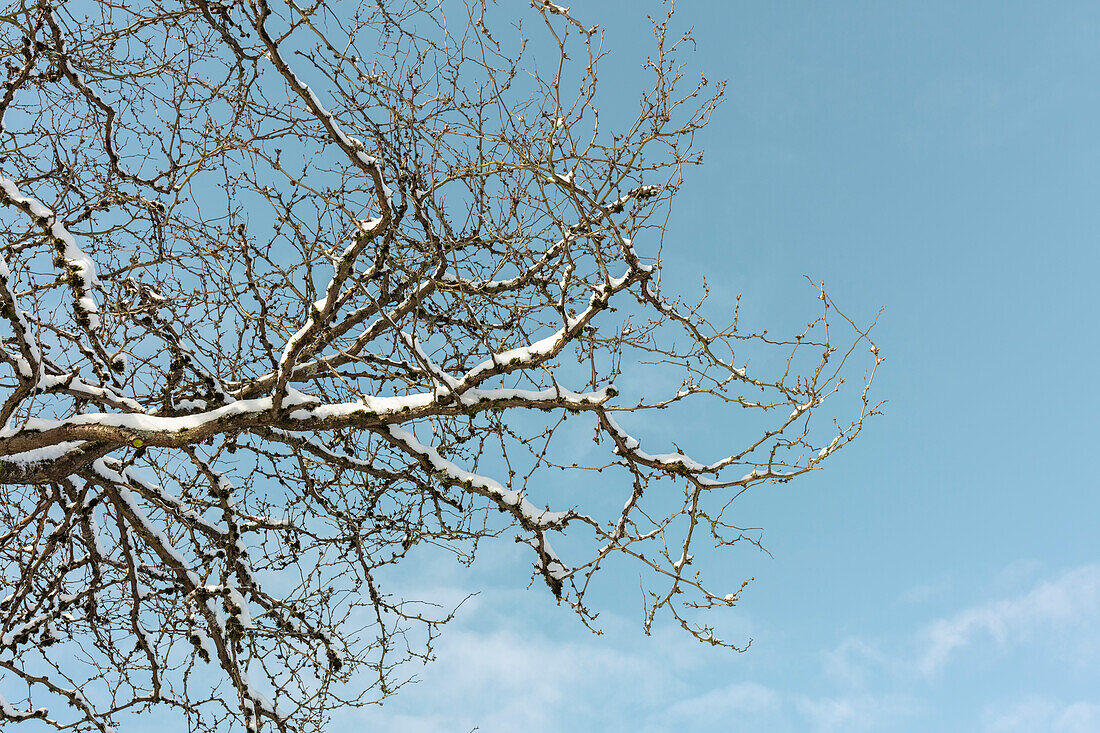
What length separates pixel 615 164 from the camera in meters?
4.75

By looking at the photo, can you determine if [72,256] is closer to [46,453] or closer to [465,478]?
[46,453]

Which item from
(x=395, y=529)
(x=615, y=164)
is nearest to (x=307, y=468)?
(x=395, y=529)

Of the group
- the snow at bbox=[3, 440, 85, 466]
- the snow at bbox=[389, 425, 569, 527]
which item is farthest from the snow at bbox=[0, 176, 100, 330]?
the snow at bbox=[389, 425, 569, 527]

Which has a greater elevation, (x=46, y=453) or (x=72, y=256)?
(x=72, y=256)

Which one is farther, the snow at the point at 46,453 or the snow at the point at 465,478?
the snow at the point at 465,478

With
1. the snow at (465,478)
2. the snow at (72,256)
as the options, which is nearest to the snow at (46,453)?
the snow at (72,256)

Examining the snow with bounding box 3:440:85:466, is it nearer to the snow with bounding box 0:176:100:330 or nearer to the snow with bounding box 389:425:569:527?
the snow with bounding box 0:176:100:330

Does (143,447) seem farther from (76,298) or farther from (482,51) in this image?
(482,51)

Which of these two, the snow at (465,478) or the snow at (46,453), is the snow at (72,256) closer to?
the snow at (46,453)

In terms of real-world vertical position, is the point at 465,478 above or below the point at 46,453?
below

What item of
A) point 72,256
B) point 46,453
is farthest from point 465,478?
point 72,256

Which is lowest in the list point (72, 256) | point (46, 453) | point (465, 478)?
point (465, 478)

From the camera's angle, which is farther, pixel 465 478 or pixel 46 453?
pixel 465 478

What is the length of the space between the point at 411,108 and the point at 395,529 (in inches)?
120
